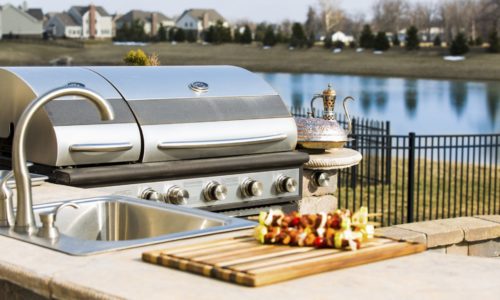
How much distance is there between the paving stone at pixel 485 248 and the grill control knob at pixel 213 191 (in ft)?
6.74

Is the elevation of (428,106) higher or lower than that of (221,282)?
lower

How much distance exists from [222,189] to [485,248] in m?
2.19

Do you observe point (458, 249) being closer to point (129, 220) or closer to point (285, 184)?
point (285, 184)

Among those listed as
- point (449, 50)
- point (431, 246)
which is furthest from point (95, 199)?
point (449, 50)

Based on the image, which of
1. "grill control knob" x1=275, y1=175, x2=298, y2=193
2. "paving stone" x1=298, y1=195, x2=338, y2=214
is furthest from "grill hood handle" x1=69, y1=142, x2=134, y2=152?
"paving stone" x1=298, y1=195, x2=338, y2=214

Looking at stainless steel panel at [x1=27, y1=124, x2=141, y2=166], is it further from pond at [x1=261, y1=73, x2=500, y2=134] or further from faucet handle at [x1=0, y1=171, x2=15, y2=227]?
pond at [x1=261, y1=73, x2=500, y2=134]

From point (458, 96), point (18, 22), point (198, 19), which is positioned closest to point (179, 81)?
point (458, 96)

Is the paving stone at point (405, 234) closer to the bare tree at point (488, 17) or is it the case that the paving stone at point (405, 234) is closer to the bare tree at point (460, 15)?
the bare tree at point (488, 17)

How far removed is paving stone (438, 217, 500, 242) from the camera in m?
6.56

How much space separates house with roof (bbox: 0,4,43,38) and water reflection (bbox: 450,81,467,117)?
7238 centimetres

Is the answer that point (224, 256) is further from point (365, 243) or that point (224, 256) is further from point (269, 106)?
point (269, 106)

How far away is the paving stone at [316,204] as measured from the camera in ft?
23.7

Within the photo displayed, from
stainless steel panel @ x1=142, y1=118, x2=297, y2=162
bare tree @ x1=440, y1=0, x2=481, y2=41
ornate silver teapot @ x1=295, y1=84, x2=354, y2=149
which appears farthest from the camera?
bare tree @ x1=440, y1=0, x2=481, y2=41

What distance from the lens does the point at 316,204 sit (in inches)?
289
